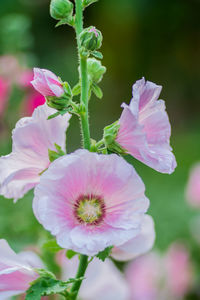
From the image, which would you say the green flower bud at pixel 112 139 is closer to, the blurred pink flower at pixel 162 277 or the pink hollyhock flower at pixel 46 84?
the pink hollyhock flower at pixel 46 84

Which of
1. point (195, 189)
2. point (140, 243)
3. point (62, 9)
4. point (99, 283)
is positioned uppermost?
point (62, 9)

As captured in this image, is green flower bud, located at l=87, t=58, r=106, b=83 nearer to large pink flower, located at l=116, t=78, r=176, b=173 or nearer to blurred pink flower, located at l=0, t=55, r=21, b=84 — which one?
large pink flower, located at l=116, t=78, r=176, b=173

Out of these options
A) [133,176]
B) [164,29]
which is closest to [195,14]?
[164,29]

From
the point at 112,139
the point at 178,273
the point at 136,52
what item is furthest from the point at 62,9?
the point at 136,52

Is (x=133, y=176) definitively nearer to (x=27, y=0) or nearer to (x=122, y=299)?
(x=122, y=299)

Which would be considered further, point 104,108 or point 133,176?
point 104,108

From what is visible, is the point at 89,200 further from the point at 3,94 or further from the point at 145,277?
the point at 145,277
